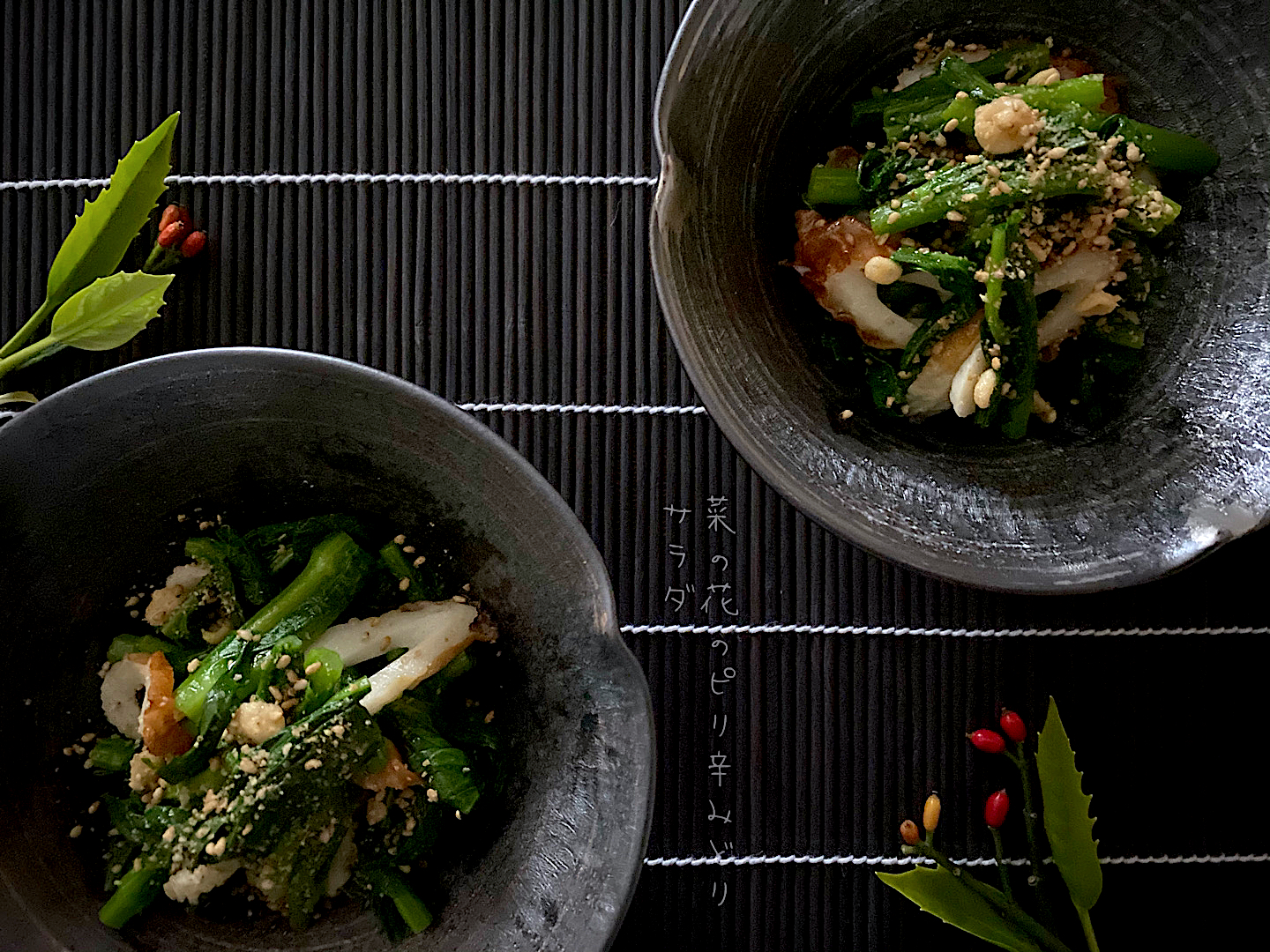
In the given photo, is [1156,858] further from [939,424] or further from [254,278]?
[254,278]

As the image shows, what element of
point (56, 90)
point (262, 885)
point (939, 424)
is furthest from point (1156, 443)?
point (56, 90)

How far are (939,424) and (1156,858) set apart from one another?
76 centimetres

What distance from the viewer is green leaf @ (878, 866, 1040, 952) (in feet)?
4.28


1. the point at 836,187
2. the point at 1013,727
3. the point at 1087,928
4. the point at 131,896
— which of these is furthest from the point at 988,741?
the point at 131,896

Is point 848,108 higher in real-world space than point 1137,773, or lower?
higher

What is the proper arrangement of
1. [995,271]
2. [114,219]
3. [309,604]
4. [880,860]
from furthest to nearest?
[880,860] → [114,219] → [309,604] → [995,271]

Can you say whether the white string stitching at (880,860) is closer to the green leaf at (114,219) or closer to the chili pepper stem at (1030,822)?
the chili pepper stem at (1030,822)

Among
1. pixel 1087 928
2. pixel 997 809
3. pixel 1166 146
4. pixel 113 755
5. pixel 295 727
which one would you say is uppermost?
pixel 1166 146

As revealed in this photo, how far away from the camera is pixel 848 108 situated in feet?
4.15

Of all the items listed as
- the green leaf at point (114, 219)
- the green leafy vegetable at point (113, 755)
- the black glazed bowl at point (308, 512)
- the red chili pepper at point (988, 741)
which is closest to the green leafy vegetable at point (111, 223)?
the green leaf at point (114, 219)

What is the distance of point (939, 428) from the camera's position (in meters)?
1.23

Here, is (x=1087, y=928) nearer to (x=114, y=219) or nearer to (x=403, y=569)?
(x=403, y=569)

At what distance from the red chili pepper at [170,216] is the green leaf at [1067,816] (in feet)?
4.62

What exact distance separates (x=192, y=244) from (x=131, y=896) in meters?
0.86
